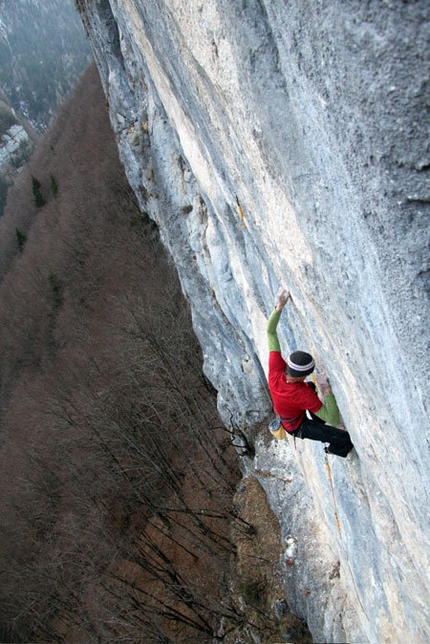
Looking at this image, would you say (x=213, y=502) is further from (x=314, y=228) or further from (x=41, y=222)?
(x=41, y=222)

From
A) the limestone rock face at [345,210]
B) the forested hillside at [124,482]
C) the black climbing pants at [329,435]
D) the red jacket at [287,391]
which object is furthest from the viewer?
the forested hillside at [124,482]

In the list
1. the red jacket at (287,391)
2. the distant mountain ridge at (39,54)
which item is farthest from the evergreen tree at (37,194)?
the distant mountain ridge at (39,54)

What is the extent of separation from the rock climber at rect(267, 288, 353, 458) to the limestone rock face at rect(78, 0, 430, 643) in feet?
0.58

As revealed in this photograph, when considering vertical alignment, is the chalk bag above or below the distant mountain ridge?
below

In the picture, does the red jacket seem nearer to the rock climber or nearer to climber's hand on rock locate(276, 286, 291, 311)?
the rock climber

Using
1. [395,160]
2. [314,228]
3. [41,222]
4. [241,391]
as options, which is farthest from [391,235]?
[41,222]

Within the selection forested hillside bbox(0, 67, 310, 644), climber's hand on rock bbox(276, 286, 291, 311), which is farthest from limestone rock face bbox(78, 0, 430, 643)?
forested hillside bbox(0, 67, 310, 644)

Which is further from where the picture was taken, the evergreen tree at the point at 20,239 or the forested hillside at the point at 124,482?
the evergreen tree at the point at 20,239

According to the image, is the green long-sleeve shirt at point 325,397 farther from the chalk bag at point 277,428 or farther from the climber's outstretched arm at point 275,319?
the chalk bag at point 277,428

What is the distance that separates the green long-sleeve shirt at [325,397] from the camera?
15.5 ft

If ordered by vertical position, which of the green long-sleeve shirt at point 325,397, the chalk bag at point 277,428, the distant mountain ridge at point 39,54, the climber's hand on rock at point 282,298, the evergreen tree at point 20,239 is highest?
the distant mountain ridge at point 39,54

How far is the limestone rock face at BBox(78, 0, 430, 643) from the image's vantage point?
2.05 meters

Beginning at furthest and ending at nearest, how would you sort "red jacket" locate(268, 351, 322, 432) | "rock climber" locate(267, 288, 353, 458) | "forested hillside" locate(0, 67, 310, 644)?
"forested hillside" locate(0, 67, 310, 644), "red jacket" locate(268, 351, 322, 432), "rock climber" locate(267, 288, 353, 458)

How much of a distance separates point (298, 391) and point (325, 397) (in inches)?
11.1
